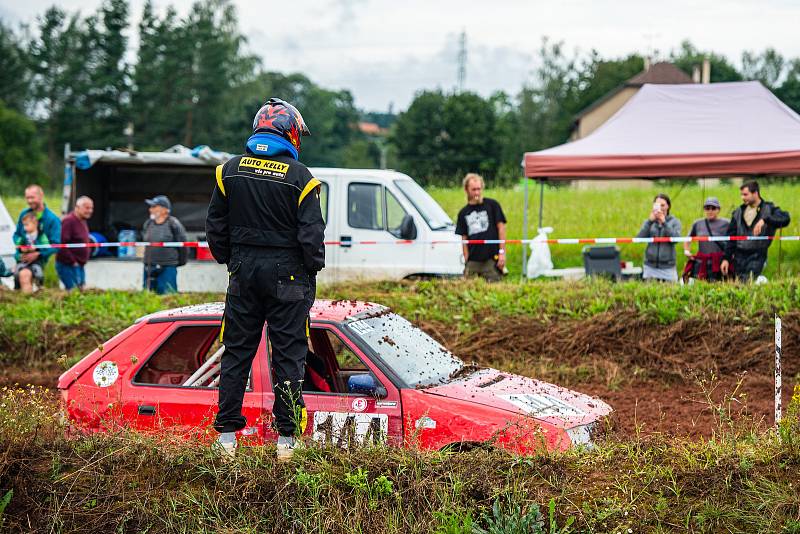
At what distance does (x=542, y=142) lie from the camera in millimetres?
92562

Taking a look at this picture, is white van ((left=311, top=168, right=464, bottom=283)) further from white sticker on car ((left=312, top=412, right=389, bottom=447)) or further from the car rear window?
white sticker on car ((left=312, top=412, right=389, bottom=447))

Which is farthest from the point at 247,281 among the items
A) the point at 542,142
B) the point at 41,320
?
the point at 542,142

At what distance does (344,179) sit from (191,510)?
32.4 feet

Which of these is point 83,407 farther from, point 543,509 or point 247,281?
point 543,509

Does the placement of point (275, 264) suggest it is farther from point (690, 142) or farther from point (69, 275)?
point (690, 142)

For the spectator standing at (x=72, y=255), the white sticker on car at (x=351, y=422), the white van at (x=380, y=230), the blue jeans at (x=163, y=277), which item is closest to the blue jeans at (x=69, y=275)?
the spectator standing at (x=72, y=255)

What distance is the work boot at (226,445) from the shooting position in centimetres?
569

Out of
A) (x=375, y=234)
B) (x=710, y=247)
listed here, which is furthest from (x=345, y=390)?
(x=710, y=247)

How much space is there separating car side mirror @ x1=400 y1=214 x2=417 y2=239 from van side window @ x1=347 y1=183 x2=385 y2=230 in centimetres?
43

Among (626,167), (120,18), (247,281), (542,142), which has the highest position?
(120,18)

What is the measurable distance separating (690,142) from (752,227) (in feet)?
8.67

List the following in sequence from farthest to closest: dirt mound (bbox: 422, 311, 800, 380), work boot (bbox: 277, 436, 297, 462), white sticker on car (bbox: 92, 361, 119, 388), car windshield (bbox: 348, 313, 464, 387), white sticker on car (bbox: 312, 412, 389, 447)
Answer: dirt mound (bbox: 422, 311, 800, 380), white sticker on car (bbox: 92, 361, 119, 388), car windshield (bbox: 348, 313, 464, 387), white sticker on car (bbox: 312, 412, 389, 447), work boot (bbox: 277, 436, 297, 462)

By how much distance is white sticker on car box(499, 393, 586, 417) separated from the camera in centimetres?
679

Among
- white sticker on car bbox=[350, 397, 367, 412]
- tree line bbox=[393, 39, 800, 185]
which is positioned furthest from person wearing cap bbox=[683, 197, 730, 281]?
tree line bbox=[393, 39, 800, 185]
